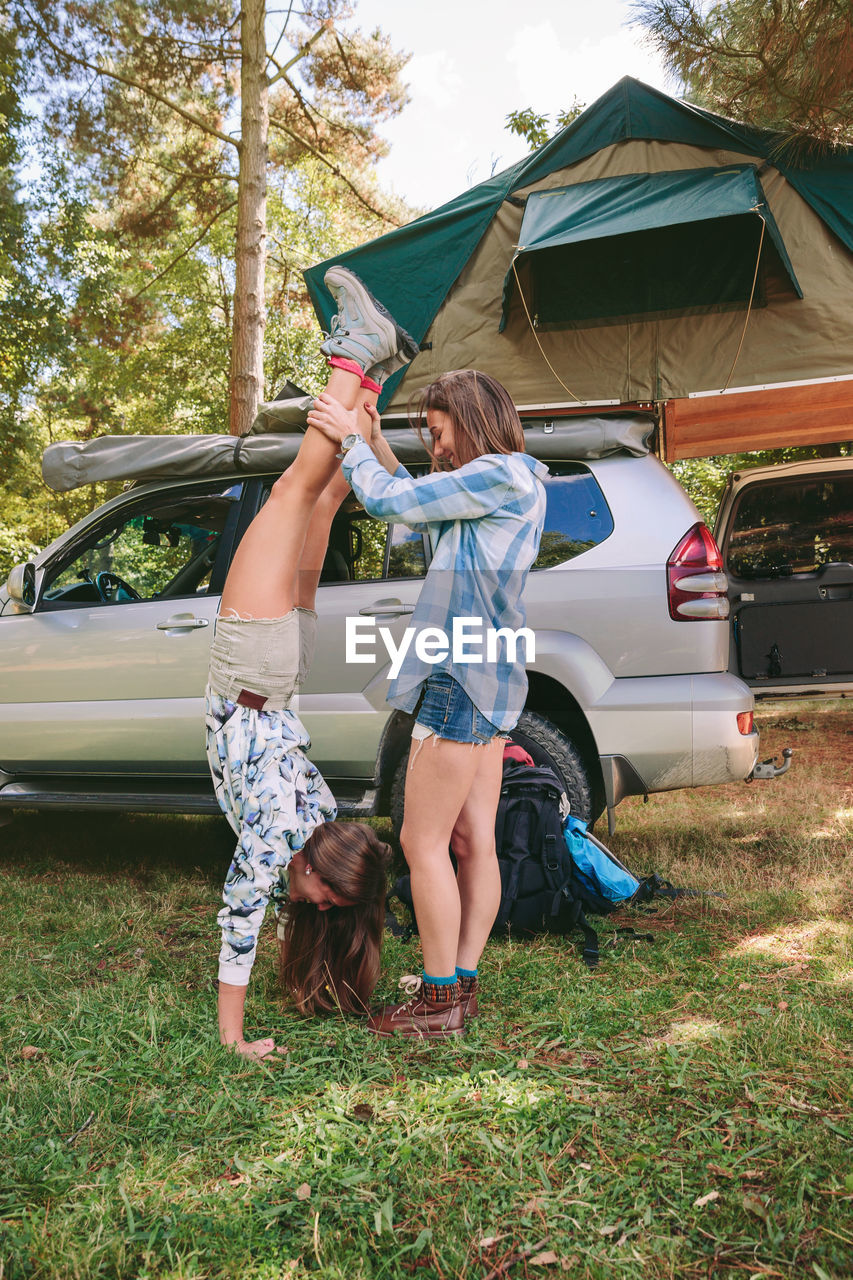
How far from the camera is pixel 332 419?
95.6 inches

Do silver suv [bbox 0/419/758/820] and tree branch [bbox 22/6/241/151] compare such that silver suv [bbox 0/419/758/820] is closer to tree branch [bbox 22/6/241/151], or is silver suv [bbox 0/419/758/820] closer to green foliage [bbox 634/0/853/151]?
green foliage [bbox 634/0/853/151]

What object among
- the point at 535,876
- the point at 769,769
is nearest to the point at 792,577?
the point at 769,769

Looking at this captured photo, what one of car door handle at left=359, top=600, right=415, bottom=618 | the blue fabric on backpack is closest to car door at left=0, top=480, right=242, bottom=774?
car door handle at left=359, top=600, right=415, bottom=618

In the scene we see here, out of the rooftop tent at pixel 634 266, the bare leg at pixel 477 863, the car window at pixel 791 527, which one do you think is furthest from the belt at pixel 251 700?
the car window at pixel 791 527

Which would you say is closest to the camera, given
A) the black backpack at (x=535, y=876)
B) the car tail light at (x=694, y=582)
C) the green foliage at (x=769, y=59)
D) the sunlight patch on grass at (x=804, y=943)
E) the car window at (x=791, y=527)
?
the sunlight patch on grass at (x=804, y=943)

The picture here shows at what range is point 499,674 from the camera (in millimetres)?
2465

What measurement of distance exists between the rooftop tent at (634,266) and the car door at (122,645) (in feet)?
4.79

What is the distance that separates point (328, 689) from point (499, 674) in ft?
5.20

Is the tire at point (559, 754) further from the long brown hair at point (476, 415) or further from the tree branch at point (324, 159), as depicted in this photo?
the tree branch at point (324, 159)

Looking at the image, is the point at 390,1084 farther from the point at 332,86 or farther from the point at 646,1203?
the point at 332,86

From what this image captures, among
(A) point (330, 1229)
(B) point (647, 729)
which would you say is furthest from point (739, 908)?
(A) point (330, 1229)

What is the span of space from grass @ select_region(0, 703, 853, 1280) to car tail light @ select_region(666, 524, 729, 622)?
1173 mm

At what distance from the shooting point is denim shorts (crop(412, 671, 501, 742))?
241 centimetres

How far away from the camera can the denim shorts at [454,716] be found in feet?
7.92
